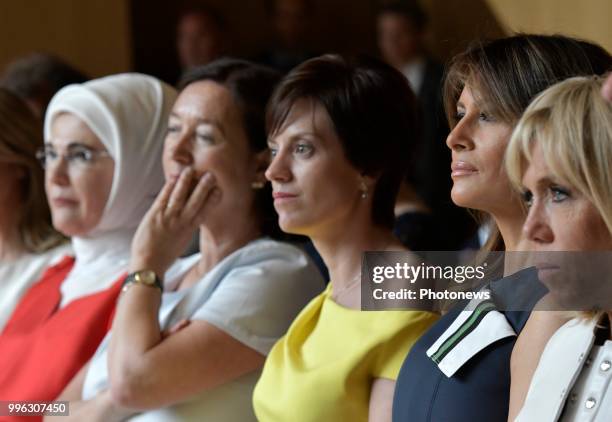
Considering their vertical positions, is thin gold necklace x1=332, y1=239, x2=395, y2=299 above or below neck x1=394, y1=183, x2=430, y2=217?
above

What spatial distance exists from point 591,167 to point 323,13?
18.4 ft

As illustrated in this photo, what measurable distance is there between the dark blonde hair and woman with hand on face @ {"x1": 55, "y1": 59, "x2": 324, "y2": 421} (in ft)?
2.57

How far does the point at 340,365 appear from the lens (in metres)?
1.94

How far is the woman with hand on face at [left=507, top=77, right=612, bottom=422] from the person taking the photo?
1.33m

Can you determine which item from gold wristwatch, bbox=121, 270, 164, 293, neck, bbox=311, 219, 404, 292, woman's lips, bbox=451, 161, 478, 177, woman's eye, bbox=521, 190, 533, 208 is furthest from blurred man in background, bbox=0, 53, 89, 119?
woman's eye, bbox=521, 190, 533, 208

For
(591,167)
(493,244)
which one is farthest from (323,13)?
(591,167)

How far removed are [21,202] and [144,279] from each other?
1000 millimetres

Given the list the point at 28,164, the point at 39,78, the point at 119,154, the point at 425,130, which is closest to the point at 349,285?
the point at 119,154

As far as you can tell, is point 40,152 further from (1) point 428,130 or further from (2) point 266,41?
(2) point 266,41

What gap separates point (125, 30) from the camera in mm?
5312

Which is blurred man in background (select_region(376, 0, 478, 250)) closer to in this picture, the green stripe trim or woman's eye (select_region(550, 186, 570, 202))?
the green stripe trim

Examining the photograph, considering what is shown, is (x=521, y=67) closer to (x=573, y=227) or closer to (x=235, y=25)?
(x=573, y=227)

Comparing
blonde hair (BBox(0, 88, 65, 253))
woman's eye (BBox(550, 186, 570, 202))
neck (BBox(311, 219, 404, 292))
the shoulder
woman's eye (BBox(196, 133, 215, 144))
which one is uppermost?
woman's eye (BBox(550, 186, 570, 202))

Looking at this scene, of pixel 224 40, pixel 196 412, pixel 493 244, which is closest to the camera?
pixel 493 244
